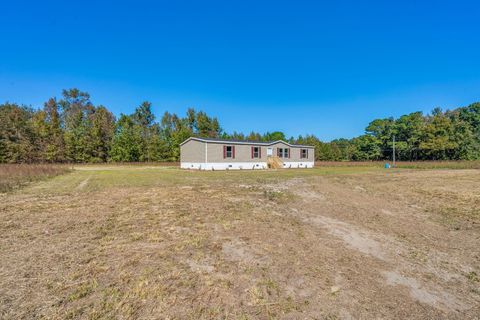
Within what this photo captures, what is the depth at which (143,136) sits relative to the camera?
3947 centimetres

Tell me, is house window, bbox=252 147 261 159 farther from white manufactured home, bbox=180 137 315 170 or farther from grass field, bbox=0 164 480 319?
grass field, bbox=0 164 480 319

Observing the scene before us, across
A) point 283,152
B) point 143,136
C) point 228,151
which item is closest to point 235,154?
point 228,151

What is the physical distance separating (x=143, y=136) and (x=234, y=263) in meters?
40.4

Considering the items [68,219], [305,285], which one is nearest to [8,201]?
[68,219]

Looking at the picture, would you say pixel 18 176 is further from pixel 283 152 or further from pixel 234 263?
pixel 283 152

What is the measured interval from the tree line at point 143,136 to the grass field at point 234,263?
3232 cm

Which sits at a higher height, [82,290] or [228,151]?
[228,151]

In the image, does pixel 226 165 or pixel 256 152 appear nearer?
pixel 226 165

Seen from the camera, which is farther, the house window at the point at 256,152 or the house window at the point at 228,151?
the house window at the point at 256,152

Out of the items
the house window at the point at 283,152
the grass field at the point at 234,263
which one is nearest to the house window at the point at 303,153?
the house window at the point at 283,152

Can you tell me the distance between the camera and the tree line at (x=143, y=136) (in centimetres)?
3181

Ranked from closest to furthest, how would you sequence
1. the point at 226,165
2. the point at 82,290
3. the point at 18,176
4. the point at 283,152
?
the point at 82,290 → the point at 18,176 → the point at 226,165 → the point at 283,152

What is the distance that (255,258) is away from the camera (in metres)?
3.21

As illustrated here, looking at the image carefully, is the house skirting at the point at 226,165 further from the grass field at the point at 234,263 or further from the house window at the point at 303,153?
the grass field at the point at 234,263
